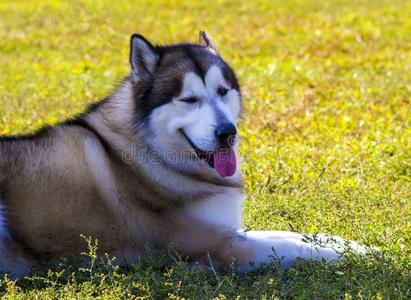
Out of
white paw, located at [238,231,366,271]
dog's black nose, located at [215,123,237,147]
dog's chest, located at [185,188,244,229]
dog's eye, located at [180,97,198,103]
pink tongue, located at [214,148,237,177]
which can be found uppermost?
dog's eye, located at [180,97,198,103]

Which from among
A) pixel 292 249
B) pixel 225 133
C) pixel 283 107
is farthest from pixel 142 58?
pixel 283 107

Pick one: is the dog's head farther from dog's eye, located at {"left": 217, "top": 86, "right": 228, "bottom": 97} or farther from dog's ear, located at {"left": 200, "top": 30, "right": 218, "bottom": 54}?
dog's ear, located at {"left": 200, "top": 30, "right": 218, "bottom": 54}

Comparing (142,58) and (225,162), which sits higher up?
(142,58)

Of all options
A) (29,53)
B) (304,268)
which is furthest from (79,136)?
(29,53)

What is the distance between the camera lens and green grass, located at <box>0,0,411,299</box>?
4.41 meters

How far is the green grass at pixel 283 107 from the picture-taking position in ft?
14.5

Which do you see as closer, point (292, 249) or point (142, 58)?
point (292, 249)

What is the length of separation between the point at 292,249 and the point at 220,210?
52 centimetres

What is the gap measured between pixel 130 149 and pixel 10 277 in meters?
1.09

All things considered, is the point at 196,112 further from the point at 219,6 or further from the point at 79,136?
the point at 219,6

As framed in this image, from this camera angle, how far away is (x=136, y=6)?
15.6 m

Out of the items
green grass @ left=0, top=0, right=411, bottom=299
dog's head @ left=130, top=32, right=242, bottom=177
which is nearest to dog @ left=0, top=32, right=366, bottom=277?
dog's head @ left=130, top=32, right=242, bottom=177

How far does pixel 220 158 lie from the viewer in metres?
5.12

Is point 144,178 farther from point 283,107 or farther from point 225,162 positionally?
point 283,107
